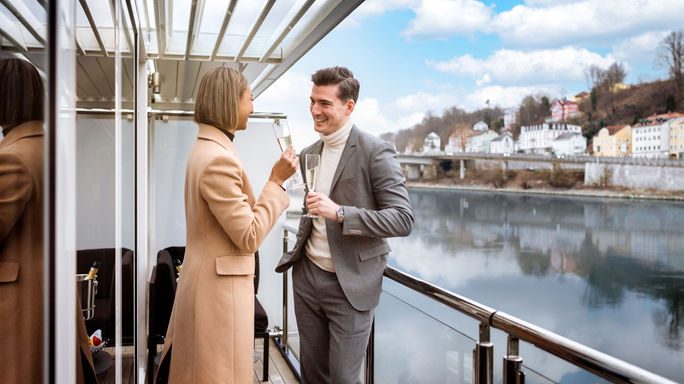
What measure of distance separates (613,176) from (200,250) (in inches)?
1690

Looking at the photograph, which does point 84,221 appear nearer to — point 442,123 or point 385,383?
point 385,383

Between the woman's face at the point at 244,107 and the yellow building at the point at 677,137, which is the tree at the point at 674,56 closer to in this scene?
the yellow building at the point at 677,137

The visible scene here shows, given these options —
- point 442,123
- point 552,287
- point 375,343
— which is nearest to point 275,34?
point 375,343

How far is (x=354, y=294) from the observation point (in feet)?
5.10

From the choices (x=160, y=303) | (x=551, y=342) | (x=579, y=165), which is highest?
(x=579, y=165)

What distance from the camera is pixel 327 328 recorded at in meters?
1.67

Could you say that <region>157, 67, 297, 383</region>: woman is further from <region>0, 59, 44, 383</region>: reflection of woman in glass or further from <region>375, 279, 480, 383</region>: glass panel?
<region>0, 59, 44, 383</region>: reflection of woman in glass

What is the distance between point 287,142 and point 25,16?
112cm

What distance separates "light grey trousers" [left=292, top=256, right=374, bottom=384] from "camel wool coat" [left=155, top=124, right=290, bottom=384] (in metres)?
0.25

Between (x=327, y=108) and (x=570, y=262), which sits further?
(x=570, y=262)

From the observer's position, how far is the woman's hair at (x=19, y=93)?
43 cm

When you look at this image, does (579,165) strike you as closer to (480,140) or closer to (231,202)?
(480,140)

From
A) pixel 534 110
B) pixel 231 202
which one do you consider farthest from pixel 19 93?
pixel 534 110

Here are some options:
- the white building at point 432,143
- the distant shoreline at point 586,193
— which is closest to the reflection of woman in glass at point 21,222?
the distant shoreline at point 586,193
